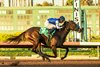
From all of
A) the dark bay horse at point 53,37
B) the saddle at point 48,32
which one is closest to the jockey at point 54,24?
the saddle at point 48,32

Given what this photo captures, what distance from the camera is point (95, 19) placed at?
96.0 ft

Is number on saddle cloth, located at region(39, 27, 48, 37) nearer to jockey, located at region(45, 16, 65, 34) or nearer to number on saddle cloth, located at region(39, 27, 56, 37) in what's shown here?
number on saddle cloth, located at region(39, 27, 56, 37)

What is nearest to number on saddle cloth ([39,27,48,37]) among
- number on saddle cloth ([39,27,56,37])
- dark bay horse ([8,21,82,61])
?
number on saddle cloth ([39,27,56,37])

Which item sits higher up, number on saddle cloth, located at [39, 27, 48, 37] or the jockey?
the jockey

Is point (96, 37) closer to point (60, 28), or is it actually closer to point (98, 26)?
point (98, 26)

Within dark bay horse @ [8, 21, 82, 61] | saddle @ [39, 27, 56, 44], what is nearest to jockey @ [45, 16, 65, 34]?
saddle @ [39, 27, 56, 44]

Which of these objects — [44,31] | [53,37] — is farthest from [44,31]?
[53,37]

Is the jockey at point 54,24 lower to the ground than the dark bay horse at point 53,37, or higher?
higher

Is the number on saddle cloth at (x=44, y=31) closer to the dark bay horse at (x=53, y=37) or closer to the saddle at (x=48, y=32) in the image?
the saddle at (x=48, y=32)

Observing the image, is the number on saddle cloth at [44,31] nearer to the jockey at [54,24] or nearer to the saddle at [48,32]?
the saddle at [48,32]

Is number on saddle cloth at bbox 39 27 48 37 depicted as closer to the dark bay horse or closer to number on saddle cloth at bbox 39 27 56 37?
number on saddle cloth at bbox 39 27 56 37

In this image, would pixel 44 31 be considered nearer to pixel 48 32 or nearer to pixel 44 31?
pixel 44 31

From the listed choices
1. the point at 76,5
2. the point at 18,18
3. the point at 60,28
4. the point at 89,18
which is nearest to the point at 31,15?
the point at 18,18

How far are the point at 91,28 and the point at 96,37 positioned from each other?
8.59ft
